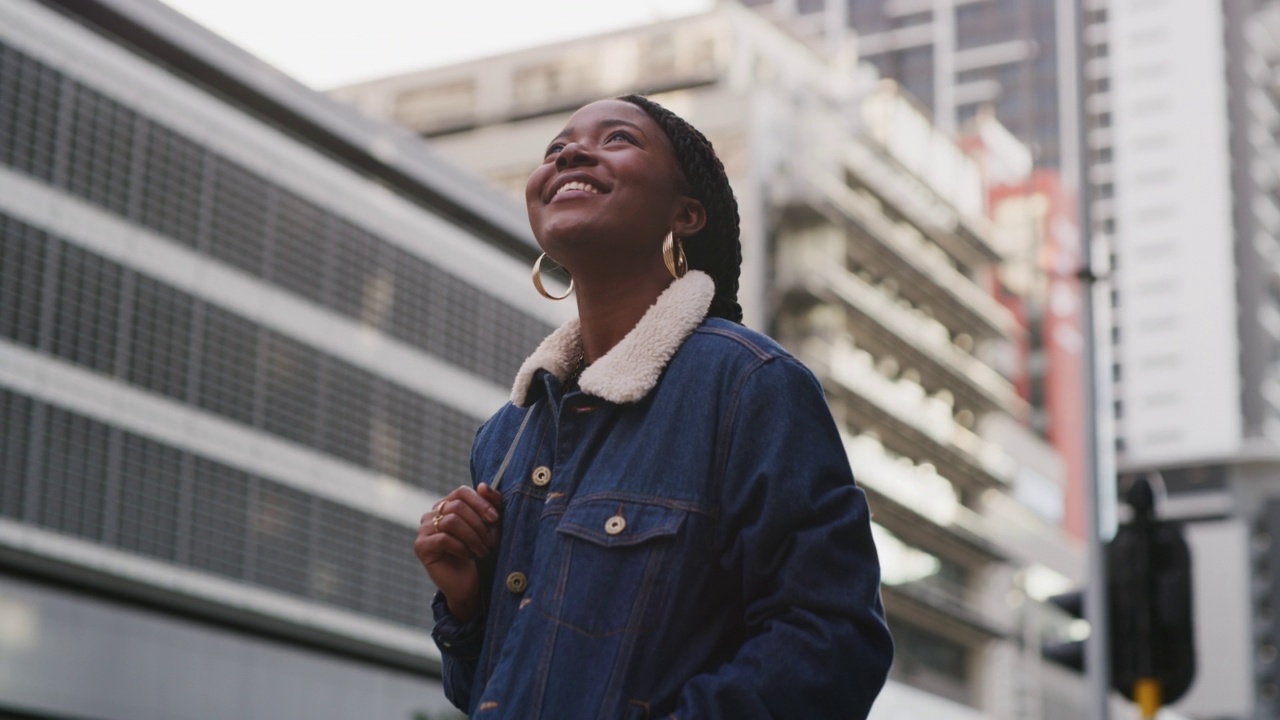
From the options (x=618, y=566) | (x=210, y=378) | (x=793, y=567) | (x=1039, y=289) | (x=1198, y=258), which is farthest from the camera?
(x=1198, y=258)

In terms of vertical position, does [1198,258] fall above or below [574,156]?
above

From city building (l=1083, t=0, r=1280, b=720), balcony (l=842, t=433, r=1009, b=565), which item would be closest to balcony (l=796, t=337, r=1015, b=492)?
balcony (l=842, t=433, r=1009, b=565)

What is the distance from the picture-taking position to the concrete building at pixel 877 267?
2817 inches

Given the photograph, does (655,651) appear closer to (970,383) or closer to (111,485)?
(111,485)

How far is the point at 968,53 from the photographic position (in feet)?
491

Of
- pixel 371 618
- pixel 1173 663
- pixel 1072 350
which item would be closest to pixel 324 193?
pixel 371 618

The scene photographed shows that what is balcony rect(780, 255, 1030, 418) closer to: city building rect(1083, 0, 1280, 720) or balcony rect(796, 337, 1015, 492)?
balcony rect(796, 337, 1015, 492)

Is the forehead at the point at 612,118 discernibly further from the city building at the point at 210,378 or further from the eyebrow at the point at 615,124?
the city building at the point at 210,378

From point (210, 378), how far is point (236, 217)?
155 inches

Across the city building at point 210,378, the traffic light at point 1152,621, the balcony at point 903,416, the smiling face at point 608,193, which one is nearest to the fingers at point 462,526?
the smiling face at point 608,193

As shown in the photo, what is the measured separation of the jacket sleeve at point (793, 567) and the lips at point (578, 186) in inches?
16.4

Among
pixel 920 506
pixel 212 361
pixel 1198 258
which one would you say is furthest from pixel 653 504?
pixel 1198 258

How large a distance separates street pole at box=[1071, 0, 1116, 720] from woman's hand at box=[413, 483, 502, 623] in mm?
8616

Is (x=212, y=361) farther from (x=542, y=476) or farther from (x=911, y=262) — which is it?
(x=911, y=262)
